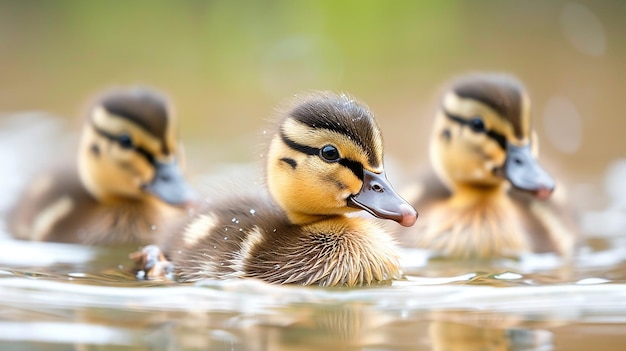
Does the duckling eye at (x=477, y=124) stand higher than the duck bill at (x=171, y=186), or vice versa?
the duckling eye at (x=477, y=124)

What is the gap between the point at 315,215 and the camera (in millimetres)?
3467

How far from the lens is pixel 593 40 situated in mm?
10055

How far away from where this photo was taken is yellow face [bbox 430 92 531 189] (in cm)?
443

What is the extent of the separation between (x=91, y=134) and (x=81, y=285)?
1869 millimetres

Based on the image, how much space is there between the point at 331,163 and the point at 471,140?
149 centimetres

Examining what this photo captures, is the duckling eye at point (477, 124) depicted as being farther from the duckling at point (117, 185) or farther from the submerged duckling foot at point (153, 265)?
the submerged duckling foot at point (153, 265)

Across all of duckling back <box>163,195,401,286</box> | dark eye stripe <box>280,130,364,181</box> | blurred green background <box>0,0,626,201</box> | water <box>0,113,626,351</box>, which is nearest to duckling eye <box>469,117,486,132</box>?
water <box>0,113,626,351</box>

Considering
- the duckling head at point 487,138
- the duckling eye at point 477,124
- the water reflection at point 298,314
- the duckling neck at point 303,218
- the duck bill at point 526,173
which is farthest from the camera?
the duckling eye at point 477,124

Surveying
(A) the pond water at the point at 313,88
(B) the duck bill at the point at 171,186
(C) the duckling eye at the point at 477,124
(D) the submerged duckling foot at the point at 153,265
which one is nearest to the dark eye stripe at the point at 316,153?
(A) the pond water at the point at 313,88

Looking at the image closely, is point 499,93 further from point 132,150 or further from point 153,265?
point 153,265

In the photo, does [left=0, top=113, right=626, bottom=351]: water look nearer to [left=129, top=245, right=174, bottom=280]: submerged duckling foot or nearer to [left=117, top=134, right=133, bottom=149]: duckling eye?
[left=129, top=245, right=174, bottom=280]: submerged duckling foot

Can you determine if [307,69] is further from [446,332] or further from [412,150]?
[446,332]

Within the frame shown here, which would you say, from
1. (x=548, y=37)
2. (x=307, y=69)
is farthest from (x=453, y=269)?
(x=548, y=37)

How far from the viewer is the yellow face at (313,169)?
327cm
